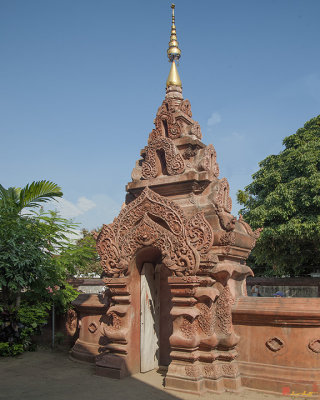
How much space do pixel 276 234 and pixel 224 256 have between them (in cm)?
1209

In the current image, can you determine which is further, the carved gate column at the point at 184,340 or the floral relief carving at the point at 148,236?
the floral relief carving at the point at 148,236

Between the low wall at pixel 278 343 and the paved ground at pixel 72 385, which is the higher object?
the low wall at pixel 278 343

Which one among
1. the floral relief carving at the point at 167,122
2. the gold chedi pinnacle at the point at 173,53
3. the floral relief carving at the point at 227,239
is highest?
the gold chedi pinnacle at the point at 173,53

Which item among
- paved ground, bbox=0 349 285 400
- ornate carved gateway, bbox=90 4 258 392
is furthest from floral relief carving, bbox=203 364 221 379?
paved ground, bbox=0 349 285 400

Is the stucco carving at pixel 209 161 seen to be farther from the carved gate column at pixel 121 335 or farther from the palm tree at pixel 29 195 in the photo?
the palm tree at pixel 29 195

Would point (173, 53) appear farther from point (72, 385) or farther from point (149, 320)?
point (72, 385)

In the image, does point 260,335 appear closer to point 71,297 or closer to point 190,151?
point 190,151

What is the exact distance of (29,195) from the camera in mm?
11070

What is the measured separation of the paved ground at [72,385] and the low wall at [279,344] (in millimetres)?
324

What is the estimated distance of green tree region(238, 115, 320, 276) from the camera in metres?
18.4

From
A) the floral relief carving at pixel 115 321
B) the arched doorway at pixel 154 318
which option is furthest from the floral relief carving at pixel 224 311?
the floral relief carving at pixel 115 321

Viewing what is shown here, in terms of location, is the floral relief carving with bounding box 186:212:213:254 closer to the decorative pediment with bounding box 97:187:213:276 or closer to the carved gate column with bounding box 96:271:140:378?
the decorative pediment with bounding box 97:187:213:276

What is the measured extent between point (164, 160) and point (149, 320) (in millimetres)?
3352

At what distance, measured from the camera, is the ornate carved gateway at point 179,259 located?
7.09m
